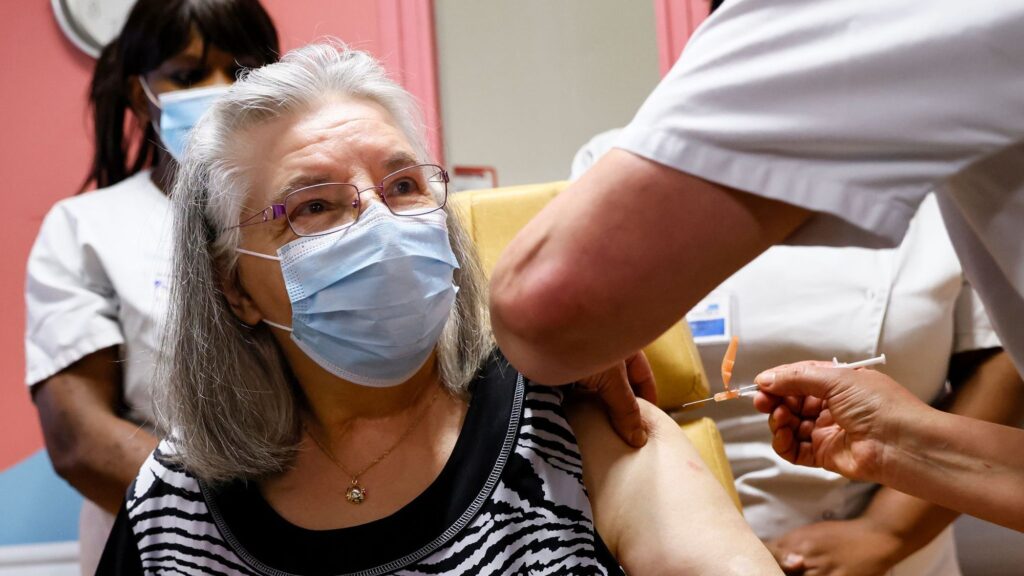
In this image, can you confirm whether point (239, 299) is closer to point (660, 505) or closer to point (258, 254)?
point (258, 254)

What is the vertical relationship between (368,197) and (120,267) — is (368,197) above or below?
above

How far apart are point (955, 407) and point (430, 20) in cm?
185

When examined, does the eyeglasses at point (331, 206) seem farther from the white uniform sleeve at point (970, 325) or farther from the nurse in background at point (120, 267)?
the white uniform sleeve at point (970, 325)

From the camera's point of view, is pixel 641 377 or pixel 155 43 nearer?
pixel 641 377

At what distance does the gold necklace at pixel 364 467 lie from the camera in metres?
1.48

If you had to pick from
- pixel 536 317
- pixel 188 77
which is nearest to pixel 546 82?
pixel 188 77

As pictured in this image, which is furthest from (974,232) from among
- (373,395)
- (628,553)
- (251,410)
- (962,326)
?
(962,326)

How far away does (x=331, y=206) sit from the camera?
152 cm

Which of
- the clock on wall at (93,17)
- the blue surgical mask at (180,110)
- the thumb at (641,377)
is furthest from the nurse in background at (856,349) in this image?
the clock on wall at (93,17)

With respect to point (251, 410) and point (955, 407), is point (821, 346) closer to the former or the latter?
point (955, 407)

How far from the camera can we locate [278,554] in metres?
1.43

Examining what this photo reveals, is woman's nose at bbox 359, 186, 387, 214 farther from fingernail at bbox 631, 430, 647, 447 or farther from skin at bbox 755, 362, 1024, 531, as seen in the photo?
skin at bbox 755, 362, 1024, 531

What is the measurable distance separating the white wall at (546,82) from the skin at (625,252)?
7.03 ft

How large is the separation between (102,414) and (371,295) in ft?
3.28
